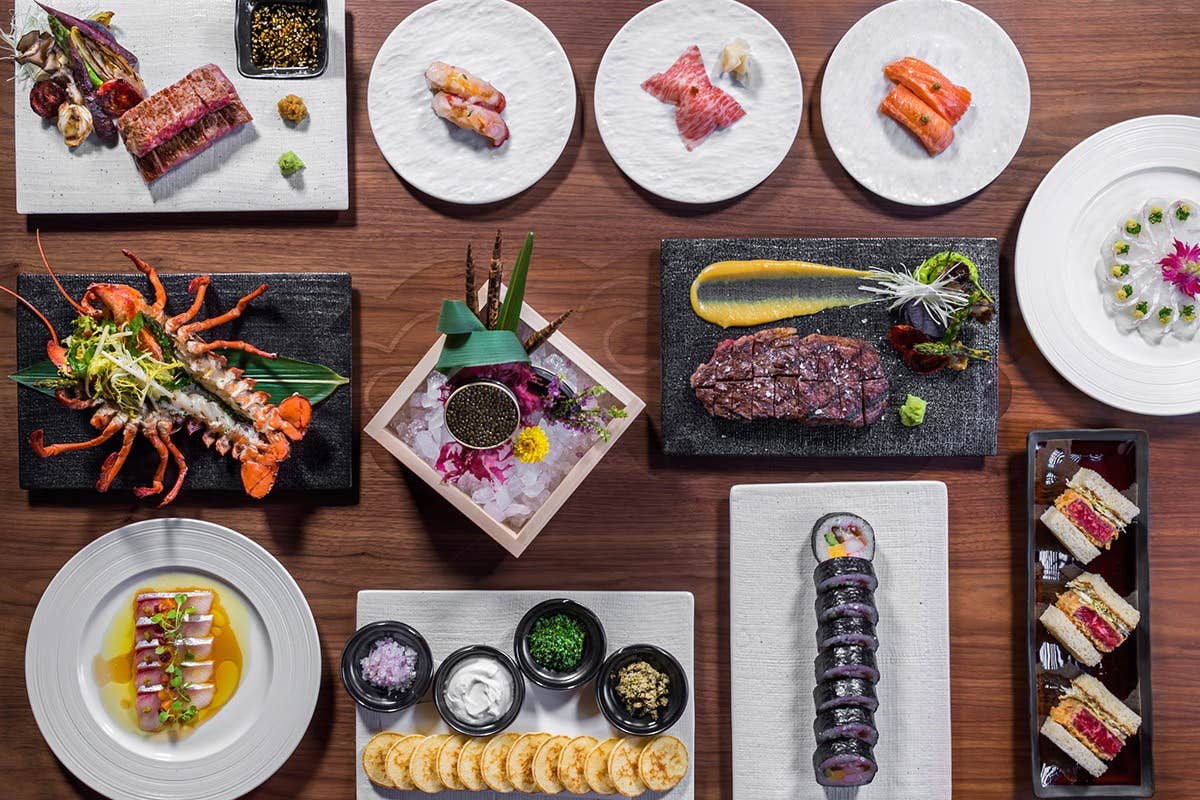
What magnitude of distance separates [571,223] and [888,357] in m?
1.40

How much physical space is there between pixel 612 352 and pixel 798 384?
2.53 feet

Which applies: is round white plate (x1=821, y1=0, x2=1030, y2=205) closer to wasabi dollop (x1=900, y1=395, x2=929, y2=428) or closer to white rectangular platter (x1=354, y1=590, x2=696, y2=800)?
wasabi dollop (x1=900, y1=395, x2=929, y2=428)

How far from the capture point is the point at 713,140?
3.52 meters

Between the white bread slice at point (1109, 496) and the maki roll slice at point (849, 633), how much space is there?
41.9 inches

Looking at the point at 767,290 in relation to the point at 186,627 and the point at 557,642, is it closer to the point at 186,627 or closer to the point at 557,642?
the point at 557,642

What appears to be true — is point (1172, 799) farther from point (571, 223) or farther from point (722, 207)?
point (571, 223)

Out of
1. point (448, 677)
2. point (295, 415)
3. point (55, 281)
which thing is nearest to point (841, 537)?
point (448, 677)

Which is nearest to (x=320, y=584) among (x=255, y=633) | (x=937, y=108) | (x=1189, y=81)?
(x=255, y=633)

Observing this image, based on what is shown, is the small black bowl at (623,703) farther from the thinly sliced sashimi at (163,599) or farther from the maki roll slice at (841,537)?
the thinly sliced sashimi at (163,599)

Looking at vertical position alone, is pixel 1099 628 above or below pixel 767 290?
below

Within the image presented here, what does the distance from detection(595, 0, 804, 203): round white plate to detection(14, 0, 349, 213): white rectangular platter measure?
1.13 m

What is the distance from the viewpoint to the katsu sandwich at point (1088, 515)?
136 inches

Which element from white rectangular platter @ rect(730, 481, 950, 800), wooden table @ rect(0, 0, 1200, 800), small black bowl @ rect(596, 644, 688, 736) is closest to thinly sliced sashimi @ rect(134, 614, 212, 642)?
wooden table @ rect(0, 0, 1200, 800)

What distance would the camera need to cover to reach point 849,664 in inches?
129
